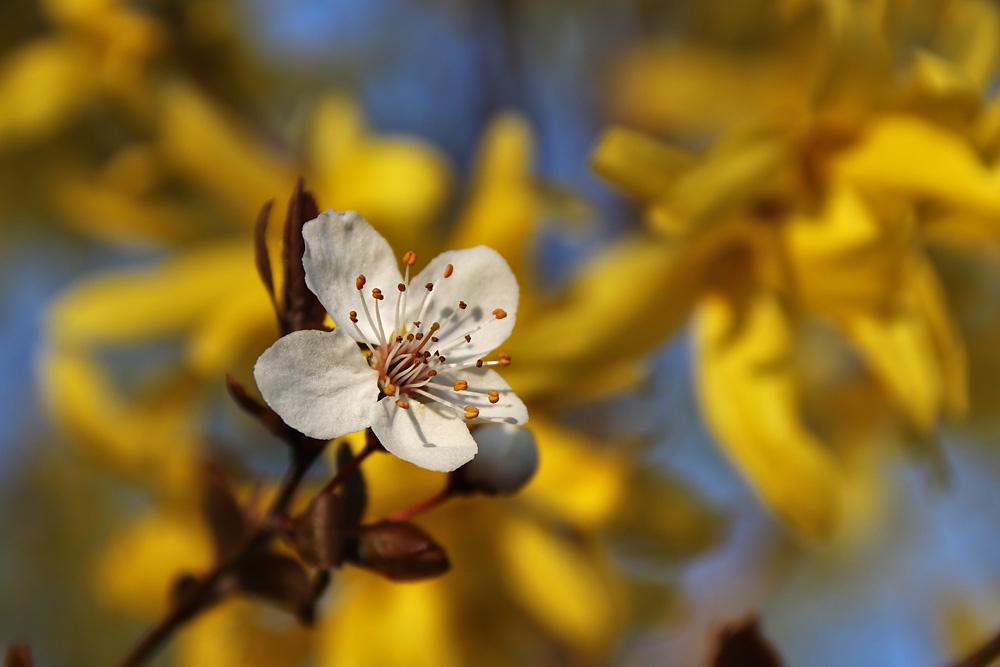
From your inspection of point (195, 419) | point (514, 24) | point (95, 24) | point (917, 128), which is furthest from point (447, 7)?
point (917, 128)

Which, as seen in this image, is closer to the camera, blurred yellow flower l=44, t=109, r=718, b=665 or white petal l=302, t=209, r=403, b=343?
white petal l=302, t=209, r=403, b=343

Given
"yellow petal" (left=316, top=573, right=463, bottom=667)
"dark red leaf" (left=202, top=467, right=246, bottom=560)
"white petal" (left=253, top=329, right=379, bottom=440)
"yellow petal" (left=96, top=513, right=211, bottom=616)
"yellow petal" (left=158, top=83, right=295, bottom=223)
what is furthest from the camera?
"yellow petal" (left=158, top=83, right=295, bottom=223)

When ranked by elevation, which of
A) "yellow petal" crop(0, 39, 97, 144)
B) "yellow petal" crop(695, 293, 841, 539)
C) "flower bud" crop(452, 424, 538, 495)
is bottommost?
"yellow petal" crop(695, 293, 841, 539)

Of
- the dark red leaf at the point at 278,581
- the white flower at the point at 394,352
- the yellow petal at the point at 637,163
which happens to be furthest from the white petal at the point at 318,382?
the yellow petal at the point at 637,163

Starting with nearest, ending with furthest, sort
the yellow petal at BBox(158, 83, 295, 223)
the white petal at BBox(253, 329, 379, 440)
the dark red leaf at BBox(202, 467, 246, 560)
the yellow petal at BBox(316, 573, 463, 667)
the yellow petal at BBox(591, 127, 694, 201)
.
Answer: the white petal at BBox(253, 329, 379, 440), the dark red leaf at BBox(202, 467, 246, 560), the yellow petal at BBox(591, 127, 694, 201), the yellow petal at BBox(316, 573, 463, 667), the yellow petal at BBox(158, 83, 295, 223)

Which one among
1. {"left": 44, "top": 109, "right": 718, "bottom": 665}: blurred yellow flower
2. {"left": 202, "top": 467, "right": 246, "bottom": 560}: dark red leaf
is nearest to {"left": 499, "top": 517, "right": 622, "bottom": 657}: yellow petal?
{"left": 44, "top": 109, "right": 718, "bottom": 665}: blurred yellow flower

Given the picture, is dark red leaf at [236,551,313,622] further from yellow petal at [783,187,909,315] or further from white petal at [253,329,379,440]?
yellow petal at [783,187,909,315]

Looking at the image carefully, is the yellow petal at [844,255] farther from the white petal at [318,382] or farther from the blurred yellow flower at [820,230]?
the white petal at [318,382]
